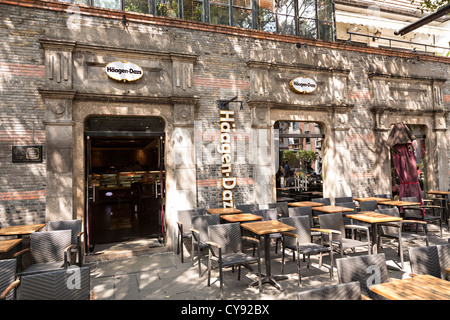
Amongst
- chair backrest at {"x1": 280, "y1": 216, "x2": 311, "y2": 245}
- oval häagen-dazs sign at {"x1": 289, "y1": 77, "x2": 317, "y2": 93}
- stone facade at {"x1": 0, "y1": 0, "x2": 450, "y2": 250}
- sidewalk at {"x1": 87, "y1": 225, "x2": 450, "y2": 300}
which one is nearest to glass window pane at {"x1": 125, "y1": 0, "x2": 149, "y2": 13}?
stone facade at {"x1": 0, "y1": 0, "x2": 450, "y2": 250}

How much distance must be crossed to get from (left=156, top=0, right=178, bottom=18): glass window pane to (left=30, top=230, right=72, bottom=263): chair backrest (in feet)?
21.0

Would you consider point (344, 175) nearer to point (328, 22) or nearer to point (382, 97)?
point (382, 97)

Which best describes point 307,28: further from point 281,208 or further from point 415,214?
point 415,214

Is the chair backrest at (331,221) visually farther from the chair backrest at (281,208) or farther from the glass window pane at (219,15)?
the glass window pane at (219,15)

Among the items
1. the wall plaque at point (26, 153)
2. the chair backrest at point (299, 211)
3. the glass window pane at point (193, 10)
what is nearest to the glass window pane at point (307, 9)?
the glass window pane at point (193, 10)

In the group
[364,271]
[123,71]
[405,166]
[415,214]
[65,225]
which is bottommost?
[415,214]

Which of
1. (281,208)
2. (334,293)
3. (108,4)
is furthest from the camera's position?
(281,208)

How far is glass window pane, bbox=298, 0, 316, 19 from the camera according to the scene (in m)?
9.52

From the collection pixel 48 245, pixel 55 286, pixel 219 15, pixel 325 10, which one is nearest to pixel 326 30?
pixel 325 10

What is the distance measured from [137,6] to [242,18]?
3.24m

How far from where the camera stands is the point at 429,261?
3.45m

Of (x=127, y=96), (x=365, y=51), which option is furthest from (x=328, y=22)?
(x=127, y=96)

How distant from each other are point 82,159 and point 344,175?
820 cm

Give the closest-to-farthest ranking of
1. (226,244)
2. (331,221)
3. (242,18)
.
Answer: (226,244) → (331,221) → (242,18)
